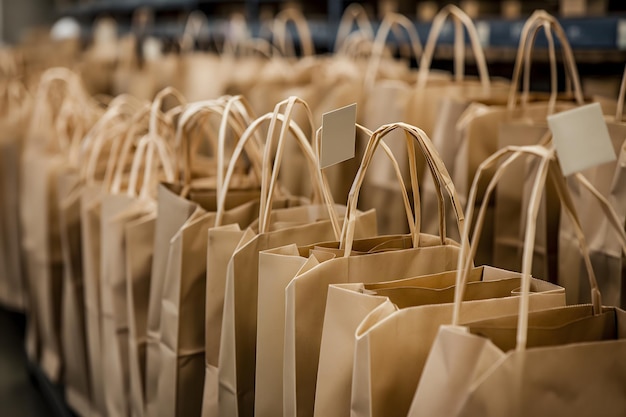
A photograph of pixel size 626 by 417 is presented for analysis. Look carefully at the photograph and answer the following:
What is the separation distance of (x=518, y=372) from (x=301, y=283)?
33 cm

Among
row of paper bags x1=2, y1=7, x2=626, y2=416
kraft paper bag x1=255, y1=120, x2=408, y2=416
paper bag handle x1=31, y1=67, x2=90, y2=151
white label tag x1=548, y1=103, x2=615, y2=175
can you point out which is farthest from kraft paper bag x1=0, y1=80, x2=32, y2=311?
white label tag x1=548, y1=103, x2=615, y2=175

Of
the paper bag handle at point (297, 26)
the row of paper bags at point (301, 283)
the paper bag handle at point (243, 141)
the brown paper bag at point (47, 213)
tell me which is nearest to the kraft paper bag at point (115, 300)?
the row of paper bags at point (301, 283)

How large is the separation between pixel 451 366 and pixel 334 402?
218 millimetres

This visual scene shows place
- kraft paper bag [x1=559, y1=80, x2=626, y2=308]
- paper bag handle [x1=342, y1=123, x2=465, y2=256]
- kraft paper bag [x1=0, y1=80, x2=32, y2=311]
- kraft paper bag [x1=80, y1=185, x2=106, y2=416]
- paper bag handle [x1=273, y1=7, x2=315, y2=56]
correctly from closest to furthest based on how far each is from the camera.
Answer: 1. paper bag handle [x1=342, y1=123, x2=465, y2=256]
2. kraft paper bag [x1=559, y1=80, x2=626, y2=308]
3. kraft paper bag [x1=80, y1=185, x2=106, y2=416]
4. kraft paper bag [x1=0, y1=80, x2=32, y2=311]
5. paper bag handle [x1=273, y1=7, x2=315, y2=56]

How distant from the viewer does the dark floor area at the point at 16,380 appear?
2422 millimetres

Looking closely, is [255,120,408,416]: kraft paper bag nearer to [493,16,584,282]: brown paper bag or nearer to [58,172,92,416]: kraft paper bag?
[493,16,584,282]: brown paper bag

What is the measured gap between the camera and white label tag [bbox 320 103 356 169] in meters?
1.13

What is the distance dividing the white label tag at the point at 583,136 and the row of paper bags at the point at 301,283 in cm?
4

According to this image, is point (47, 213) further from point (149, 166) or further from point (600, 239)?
point (600, 239)

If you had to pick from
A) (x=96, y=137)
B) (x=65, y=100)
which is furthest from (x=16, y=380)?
(x=96, y=137)

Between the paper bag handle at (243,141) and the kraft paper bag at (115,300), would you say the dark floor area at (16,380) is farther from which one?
the paper bag handle at (243,141)

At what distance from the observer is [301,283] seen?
1072 mm

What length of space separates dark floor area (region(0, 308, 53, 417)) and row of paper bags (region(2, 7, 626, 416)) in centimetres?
18

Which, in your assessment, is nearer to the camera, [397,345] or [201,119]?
[397,345]
